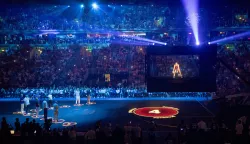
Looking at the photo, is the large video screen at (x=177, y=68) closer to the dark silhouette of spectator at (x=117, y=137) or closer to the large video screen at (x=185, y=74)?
the large video screen at (x=185, y=74)

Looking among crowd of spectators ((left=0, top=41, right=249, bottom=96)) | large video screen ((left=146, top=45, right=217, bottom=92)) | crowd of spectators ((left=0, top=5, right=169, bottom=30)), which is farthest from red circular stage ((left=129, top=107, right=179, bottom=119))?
crowd of spectators ((left=0, top=5, right=169, bottom=30))

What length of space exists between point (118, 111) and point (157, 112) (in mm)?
2755

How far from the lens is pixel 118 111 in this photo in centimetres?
1983

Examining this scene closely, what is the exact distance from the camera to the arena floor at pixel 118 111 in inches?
667

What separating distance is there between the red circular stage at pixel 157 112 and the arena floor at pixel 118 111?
0.42 meters

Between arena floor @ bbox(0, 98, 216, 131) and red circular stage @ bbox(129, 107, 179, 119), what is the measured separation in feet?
1.37

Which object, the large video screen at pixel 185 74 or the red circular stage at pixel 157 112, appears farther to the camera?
the large video screen at pixel 185 74

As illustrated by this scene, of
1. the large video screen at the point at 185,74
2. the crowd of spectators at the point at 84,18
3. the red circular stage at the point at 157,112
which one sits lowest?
the red circular stage at the point at 157,112

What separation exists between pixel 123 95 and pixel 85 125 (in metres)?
10.5

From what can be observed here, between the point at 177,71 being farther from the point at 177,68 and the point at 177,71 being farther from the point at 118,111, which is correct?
the point at 118,111

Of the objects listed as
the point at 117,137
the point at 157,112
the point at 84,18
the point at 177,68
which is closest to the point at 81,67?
the point at 84,18

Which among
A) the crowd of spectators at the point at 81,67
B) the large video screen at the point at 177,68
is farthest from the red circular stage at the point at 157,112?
the crowd of spectators at the point at 81,67

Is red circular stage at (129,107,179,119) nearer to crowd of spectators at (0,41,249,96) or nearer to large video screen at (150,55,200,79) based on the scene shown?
large video screen at (150,55,200,79)

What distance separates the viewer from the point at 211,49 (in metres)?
20.9
